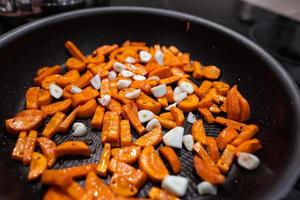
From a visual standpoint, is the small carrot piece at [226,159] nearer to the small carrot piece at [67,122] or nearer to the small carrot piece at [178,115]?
the small carrot piece at [178,115]

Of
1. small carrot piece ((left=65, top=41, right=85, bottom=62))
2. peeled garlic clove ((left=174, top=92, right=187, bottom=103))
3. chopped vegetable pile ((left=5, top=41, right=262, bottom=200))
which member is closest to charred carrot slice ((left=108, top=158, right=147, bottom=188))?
chopped vegetable pile ((left=5, top=41, right=262, bottom=200))

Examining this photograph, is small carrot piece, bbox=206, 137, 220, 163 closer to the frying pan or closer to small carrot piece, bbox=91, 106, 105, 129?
the frying pan

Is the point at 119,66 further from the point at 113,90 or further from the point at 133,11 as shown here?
the point at 133,11

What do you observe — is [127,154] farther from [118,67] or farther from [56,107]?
[118,67]

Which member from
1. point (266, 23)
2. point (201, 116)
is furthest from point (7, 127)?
point (266, 23)

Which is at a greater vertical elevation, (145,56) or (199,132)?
(145,56)

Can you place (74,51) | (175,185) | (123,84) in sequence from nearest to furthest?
(175,185), (123,84), (74,51)

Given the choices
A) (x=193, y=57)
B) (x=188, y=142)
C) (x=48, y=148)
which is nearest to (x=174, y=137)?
(x=188, y=142)
